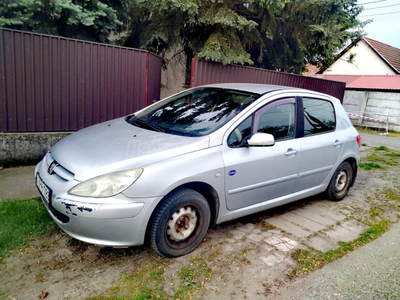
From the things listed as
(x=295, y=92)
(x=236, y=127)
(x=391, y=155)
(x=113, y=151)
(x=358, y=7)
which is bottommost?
(x=391, y=155)

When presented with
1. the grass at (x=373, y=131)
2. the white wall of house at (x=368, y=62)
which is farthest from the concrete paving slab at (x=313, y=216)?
the white wall of house at (x=368, y=62)

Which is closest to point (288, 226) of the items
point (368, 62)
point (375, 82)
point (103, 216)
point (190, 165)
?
point (190, 165)

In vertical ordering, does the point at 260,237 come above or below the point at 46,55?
below

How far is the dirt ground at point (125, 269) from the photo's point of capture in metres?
2.48

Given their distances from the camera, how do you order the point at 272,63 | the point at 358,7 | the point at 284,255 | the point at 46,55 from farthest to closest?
the point at 272,63 < the point at 358,7 < the point at 46,55 < the point at 284,255

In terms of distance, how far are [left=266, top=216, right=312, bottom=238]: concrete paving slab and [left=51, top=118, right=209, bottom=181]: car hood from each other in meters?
1.57

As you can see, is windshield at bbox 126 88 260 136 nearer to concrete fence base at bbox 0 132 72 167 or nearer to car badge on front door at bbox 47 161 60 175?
car badge on front door at bbox 47 161 60 175

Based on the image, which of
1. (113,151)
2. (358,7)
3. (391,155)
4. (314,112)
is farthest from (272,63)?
(113,151)

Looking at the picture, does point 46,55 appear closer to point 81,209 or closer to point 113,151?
point 113,151

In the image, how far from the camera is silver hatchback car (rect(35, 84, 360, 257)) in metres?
2.58

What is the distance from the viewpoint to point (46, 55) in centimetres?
542

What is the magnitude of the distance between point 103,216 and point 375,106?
17512 millimetres

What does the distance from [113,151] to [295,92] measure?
2436 mm

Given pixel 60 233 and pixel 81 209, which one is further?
pixel 60 233
